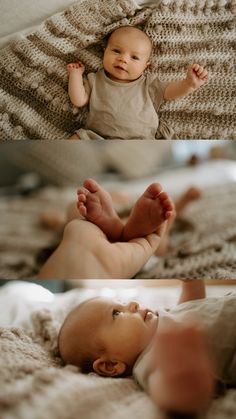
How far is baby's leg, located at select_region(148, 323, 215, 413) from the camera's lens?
2.39ft

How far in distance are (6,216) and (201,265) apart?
39 centimetres

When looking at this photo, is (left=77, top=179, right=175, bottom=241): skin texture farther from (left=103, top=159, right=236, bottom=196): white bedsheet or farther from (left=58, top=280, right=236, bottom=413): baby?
(left=58, top=280, right=236, bottom=413): baby

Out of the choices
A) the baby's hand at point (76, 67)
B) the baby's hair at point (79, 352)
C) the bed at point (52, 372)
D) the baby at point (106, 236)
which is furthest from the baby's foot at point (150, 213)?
the baby's hand at point (76, 67)

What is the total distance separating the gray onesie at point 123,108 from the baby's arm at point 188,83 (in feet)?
0.06

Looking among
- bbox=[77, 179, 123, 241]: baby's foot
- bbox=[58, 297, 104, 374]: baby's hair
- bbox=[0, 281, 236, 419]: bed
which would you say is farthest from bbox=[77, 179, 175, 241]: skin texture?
bbox=[58, 297, 104, 374]: baby's hair

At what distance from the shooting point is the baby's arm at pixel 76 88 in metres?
1.18

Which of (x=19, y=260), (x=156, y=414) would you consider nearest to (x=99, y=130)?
(x=19, y=260)

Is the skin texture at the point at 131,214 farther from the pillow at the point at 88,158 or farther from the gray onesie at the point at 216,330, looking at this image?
the gray onesie at the point at 216,330

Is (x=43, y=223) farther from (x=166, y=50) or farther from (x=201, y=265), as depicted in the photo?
(x=166, y=50)

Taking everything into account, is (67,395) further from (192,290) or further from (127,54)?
(127,54)

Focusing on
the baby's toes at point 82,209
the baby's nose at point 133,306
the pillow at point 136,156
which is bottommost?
the baby's nose at point 133,306

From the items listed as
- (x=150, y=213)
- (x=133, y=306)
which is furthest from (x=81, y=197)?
(x=133, y=306)

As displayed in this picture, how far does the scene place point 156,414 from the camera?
2.38 feet

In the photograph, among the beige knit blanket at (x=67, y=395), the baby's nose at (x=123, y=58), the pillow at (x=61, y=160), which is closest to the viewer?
the beige knit blanket at (x=67, y=395)
